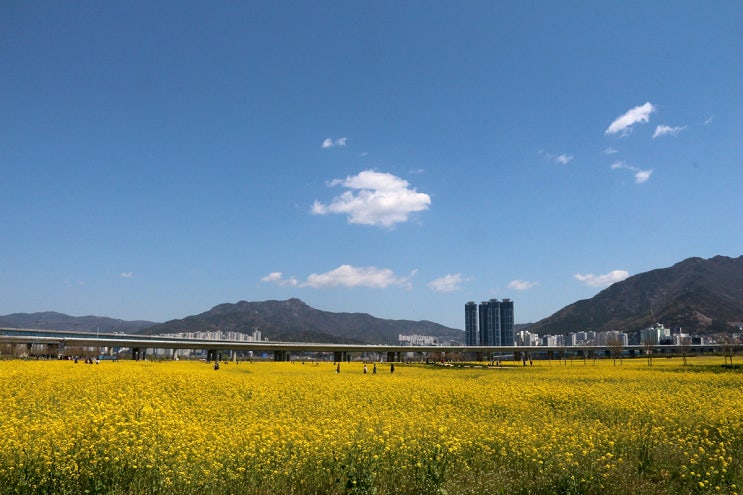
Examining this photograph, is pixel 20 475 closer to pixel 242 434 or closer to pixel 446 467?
pixel 242 434

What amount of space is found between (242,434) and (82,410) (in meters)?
8.11

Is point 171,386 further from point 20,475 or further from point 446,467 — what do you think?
point 446,467

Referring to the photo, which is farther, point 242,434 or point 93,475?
point 242,434

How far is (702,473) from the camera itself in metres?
12.1

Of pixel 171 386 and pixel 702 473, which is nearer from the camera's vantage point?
pixel 702 473

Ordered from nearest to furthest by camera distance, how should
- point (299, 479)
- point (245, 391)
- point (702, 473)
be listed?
point (299, 479) < point (702, 473) < point (245, 391)

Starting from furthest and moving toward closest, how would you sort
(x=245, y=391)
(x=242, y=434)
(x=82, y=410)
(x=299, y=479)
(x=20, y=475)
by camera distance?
(x=245, y=391), (x=82, y=410), (x=242, y=434), (x=299, y=479), (x=20, y=475)

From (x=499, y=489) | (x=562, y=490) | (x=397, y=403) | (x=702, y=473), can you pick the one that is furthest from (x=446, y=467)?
(x=397, y=403)

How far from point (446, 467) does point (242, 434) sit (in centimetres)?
605

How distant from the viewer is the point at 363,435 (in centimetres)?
1431

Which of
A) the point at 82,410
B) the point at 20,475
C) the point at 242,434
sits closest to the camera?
the point at 20,475

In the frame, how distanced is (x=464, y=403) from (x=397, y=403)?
3.14 meters

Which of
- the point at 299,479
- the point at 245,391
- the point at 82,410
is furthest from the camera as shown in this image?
the point at 245,391

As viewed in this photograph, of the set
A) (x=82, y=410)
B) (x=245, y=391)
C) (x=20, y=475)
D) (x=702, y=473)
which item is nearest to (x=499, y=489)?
(x=702, y=473)
